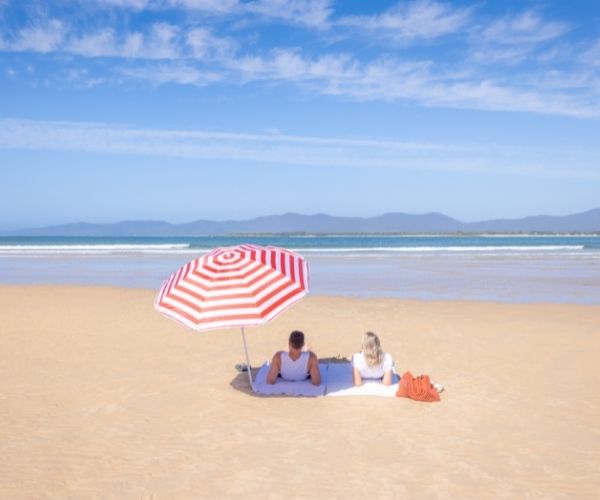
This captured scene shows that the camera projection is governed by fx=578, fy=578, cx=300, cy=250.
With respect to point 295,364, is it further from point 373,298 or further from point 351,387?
point 373,298

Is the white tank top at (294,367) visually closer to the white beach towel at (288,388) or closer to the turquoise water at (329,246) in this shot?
the white beach towel at (288,388)

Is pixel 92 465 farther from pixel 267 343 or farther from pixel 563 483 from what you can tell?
pixel 267 343

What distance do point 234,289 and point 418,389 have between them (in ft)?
8.29

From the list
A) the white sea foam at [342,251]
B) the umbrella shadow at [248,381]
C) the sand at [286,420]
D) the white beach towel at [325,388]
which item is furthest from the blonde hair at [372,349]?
the white sea foam at [342,251]

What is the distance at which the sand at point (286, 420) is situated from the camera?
482 centimetres

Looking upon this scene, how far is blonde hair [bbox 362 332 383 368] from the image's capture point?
729 centimetres

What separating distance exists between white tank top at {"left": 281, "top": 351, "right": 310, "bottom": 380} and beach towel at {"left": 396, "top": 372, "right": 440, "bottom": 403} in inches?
49.6

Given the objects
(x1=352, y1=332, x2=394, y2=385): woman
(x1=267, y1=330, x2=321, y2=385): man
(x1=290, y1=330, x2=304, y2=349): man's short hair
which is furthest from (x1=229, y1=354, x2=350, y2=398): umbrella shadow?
(x1=352, y1=332, x2=394, y2=385): woman

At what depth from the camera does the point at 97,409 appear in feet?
22.1

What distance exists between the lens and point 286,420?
6.37m

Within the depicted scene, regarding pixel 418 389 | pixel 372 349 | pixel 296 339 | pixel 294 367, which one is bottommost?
pixel 418 389

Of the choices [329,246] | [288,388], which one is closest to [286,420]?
[288,388]

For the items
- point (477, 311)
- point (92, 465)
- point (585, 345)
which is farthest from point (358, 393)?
point (477, 311)

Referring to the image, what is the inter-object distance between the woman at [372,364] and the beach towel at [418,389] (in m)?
0.30
